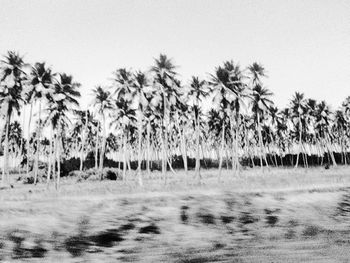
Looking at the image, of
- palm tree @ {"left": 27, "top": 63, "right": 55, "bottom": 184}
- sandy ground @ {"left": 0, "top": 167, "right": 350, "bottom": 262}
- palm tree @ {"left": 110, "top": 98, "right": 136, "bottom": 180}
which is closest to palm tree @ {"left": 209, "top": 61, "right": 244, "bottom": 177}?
palm tree @ {"left": 110, "top": 98, "right": 136, "bottom": 180}

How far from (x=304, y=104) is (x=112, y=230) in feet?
214

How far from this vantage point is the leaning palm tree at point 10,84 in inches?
1500

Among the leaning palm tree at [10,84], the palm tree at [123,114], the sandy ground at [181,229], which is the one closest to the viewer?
the sandy ground at [181,229]

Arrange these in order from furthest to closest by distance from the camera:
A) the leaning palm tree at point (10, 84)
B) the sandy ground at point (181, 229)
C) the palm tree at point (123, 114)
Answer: the palm tree at point (123, 114) → the leaning palm tree at point (10, 84) → the sandy ground at point (181, 229)

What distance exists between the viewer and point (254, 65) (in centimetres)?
4953

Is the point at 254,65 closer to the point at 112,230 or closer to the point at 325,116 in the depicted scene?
the point at 325,116

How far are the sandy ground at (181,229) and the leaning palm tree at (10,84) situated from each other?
31573 millimetres

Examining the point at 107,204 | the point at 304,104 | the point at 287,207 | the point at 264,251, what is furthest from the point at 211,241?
the point at 304,104

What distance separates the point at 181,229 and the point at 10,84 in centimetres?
3499

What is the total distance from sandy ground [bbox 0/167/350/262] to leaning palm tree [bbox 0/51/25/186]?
31573 mm

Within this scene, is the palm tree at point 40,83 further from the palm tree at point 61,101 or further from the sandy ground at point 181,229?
the sandy ground at point 181,229

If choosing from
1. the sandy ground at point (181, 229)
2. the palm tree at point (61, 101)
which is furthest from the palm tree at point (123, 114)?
the sandy ground at point (181, 229)

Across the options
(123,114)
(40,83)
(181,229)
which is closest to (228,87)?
(123,114)

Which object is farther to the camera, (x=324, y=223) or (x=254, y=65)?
(x=254, y=65)
